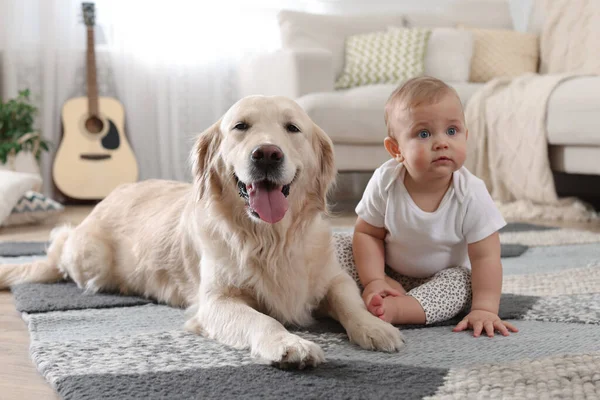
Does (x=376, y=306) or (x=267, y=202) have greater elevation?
(x=267, y=202)

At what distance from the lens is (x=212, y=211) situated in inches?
65.6

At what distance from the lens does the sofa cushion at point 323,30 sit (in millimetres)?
4605

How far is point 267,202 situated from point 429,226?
42cm

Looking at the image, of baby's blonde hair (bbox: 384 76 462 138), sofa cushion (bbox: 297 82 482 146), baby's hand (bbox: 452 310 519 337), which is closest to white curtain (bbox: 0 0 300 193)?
sofa cushion (bbox: 297 82 482 146)

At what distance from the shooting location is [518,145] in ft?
12.1

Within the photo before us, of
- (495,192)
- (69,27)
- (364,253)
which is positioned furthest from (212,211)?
(69,27)

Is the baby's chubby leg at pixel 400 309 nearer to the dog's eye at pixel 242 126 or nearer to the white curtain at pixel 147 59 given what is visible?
the dog's eye at pixel 242 126

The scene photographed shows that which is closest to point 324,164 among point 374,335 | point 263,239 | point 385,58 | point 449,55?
→ point 263,239

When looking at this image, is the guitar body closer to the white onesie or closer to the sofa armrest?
the sofa armrest

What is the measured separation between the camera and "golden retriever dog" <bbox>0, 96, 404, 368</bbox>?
149cm

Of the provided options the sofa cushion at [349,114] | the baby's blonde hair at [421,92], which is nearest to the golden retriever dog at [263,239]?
the baby's blonde hair at [421,92]

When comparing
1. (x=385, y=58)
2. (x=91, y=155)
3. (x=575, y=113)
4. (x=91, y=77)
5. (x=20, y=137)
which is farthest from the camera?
(x=91, y=77)

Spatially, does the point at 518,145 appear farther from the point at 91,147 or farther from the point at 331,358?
the point at 91,147

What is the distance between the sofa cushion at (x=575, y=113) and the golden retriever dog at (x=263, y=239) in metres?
1.96
